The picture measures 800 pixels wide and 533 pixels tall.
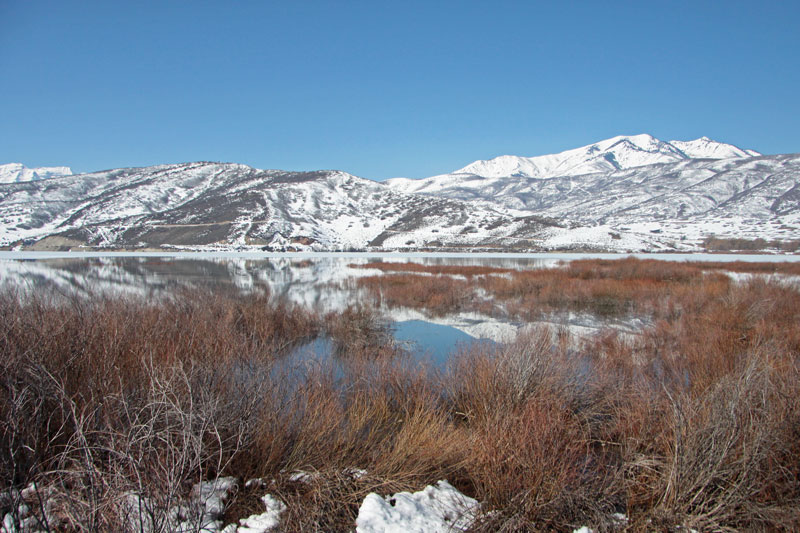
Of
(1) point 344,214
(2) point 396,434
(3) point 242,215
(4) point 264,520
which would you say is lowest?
(2) point 396,434

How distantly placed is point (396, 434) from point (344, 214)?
9799cm

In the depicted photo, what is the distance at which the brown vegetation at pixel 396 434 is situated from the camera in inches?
103

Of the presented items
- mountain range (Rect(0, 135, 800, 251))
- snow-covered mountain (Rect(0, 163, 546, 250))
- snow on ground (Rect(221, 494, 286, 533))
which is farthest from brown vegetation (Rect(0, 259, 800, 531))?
snow-covered mountain (Rect(0, 163, 546, 250))

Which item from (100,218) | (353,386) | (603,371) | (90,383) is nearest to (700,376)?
(603,371)

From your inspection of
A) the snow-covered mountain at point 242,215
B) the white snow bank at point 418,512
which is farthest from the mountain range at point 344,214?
the white snow bank at point 418,512

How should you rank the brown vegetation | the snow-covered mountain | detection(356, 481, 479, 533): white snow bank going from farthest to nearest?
the snow-covered mountain < detection(356, 481, 479, 533): white snow bank < the brown vegetation

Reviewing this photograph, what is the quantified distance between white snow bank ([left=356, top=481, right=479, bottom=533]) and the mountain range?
59892 mm

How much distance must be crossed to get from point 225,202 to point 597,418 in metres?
114

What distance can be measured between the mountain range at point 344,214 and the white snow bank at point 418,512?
5989 centimetres

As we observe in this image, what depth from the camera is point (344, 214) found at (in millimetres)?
100188

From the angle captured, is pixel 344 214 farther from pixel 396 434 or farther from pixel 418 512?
pixel 418 512

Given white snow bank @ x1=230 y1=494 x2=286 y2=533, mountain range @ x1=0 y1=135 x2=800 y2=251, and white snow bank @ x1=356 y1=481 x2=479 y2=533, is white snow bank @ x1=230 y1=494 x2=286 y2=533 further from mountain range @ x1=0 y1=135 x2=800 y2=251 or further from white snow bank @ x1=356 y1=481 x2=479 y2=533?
mountain range @ x1=0 y1=135 x2=800 y2=251

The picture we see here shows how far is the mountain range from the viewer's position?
233 feet

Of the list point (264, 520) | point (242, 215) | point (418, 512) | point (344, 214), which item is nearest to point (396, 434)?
point (418, 512)
